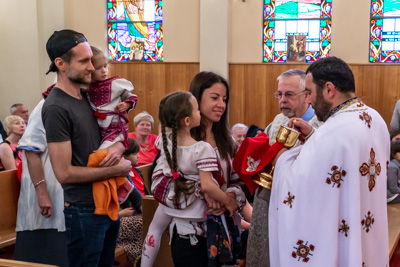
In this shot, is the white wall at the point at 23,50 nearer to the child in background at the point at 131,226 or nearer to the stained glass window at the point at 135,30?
the stained glass window at the point at 135,30

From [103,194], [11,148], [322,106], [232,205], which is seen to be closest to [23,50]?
[11,148]

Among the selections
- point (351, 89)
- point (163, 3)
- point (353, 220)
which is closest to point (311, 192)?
point (353, 220)

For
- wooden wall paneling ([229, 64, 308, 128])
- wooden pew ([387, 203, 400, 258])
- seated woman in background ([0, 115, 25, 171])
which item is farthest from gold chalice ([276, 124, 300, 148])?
wooden wall paneling ([229, 64, 308, 128])

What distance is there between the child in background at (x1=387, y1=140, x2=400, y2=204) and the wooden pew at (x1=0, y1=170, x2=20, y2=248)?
3.81 m

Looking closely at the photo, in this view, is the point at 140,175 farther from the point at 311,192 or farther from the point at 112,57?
the point at 112,57

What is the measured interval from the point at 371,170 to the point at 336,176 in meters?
0.19

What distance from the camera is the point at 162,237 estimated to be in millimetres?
3850

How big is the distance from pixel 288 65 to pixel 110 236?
7.10 m

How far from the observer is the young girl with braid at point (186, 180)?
2586mm

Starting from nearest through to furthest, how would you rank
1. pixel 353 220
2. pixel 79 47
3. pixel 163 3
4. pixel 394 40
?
pixel 353 220, pixel 79 47, pixel 394 40, pixel 163 3

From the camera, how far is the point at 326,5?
918cm

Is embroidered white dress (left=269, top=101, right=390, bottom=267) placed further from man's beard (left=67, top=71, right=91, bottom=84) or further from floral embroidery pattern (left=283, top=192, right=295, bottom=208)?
man's beard (left=67, top=71, right=91, bottom=84)

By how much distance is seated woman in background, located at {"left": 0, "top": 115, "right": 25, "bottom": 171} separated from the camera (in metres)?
5.80

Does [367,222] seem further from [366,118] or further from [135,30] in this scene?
[135,30]
